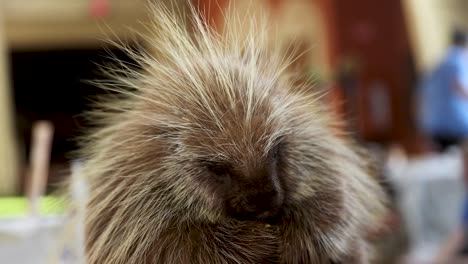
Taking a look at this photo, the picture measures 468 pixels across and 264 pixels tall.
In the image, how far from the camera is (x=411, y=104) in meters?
6.55

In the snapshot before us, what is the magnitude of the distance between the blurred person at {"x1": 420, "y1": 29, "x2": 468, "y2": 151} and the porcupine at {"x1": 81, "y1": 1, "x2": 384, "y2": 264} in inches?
148

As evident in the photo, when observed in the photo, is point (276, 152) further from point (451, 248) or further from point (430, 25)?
point (430, 25)

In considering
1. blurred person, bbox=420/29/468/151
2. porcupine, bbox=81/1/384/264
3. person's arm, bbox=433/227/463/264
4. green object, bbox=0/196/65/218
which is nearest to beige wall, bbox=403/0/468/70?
blurred person, bbox=420/29/468/151

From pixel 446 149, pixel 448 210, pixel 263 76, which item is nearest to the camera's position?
pixel 263 76

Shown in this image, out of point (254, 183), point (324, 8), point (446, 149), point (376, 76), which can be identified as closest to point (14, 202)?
point (254, 183)

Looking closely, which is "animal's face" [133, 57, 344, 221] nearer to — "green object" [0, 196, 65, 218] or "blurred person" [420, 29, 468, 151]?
"green object" [0, 196, 65, 218]

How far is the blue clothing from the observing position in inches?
175

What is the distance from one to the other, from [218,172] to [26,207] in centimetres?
88

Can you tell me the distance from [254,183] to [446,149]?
4241mm

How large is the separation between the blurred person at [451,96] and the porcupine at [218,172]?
3768mm

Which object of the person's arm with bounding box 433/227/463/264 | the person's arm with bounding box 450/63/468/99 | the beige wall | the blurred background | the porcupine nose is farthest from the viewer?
the beige wall

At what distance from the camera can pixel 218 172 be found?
2.56ft

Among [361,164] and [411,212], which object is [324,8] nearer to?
[411,212]

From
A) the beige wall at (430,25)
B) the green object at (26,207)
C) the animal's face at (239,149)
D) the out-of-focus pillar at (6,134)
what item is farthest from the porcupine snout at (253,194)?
the beige wall at (430,25)
